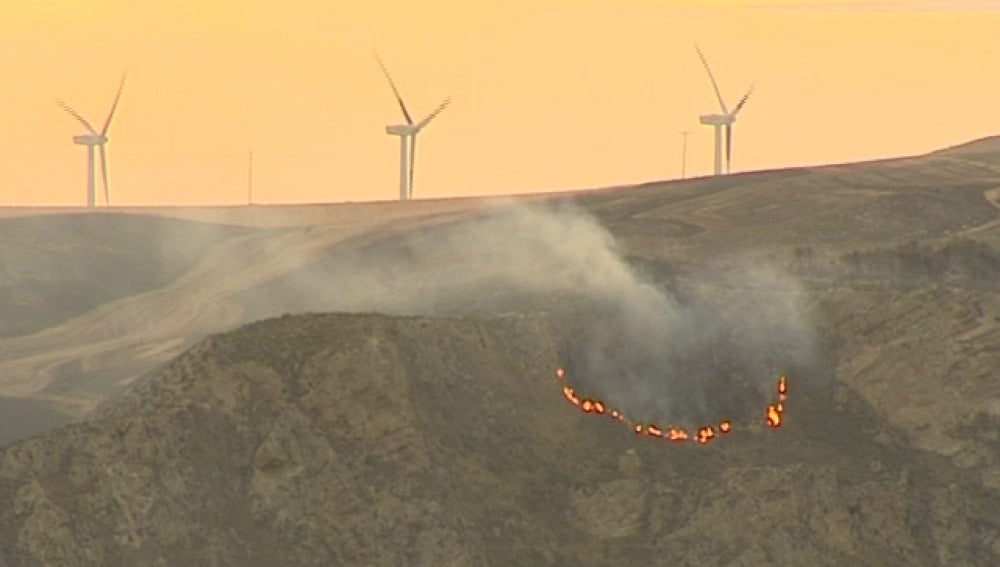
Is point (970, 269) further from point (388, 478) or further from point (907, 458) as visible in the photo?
point (388, 478)

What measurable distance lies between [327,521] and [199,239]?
7505 cm

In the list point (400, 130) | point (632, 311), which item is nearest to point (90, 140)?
point (400, 130)

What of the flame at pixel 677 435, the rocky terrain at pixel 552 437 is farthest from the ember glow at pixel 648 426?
the rocky terrain at pixel 552 437

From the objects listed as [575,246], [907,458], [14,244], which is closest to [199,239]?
[14,244]

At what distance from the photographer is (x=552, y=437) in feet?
266

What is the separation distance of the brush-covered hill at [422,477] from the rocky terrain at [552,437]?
0.07m

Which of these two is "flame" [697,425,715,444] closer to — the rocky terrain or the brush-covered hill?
the brush-covered hill

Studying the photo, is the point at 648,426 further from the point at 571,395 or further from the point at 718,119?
the point at 718,119

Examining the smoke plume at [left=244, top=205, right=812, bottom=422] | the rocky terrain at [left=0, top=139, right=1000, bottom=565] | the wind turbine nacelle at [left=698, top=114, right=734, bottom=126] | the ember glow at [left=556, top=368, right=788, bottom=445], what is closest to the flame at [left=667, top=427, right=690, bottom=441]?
the ember glow at [left=556, top=368, right=788, bottom=445]

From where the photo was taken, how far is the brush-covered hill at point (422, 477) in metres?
75.1

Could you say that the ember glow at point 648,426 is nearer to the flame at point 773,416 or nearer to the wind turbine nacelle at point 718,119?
the flame at point 773,416

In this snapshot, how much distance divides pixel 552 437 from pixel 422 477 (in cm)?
525

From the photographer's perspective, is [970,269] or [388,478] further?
[970,269]

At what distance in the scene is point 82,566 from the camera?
7338 centimetres
